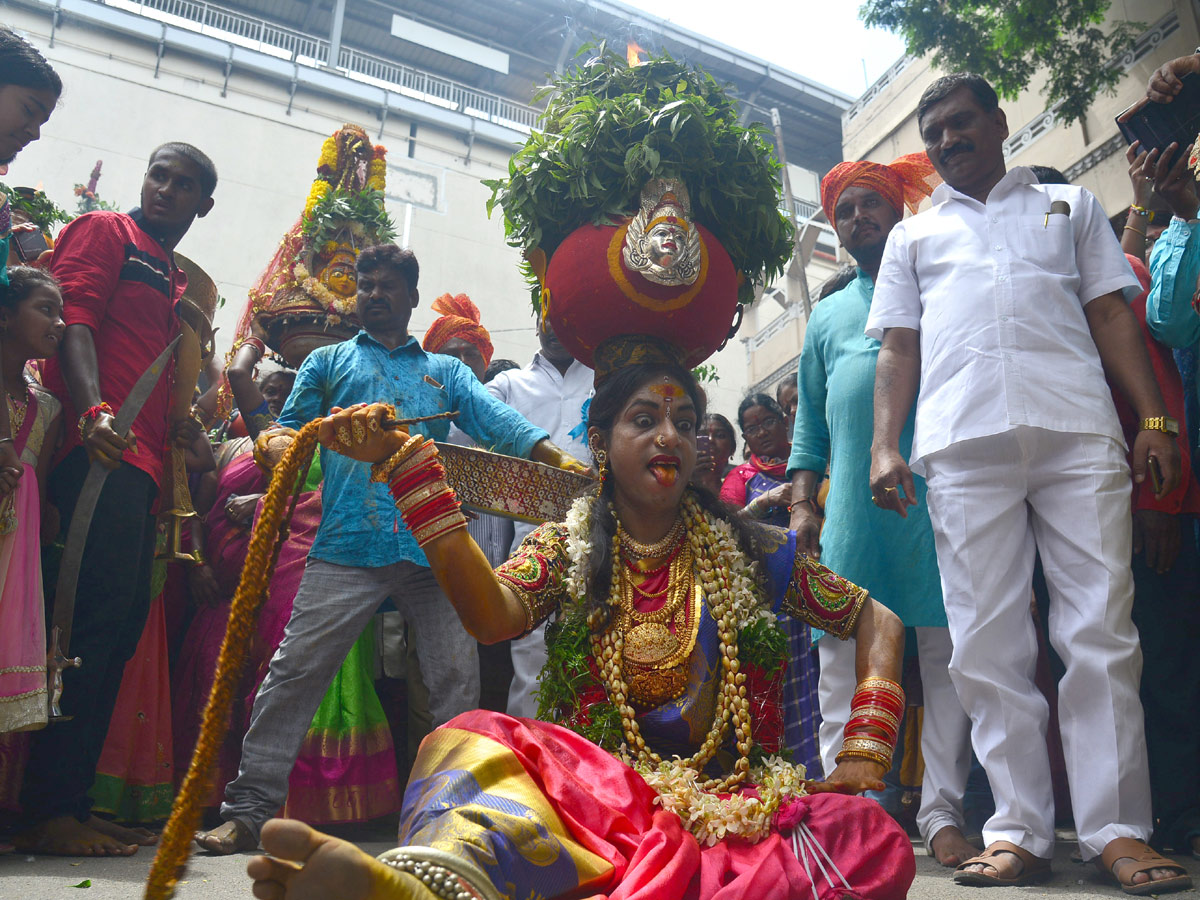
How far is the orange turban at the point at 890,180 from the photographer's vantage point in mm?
4297

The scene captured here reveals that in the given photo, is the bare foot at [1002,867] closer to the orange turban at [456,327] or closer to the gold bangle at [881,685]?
the gold bangle at [881,685]

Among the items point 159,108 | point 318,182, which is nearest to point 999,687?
point 318,182

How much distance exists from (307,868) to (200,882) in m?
1.44

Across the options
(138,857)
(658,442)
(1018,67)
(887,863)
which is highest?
(1018,67)

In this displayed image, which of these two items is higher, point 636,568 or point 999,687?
point 636,568

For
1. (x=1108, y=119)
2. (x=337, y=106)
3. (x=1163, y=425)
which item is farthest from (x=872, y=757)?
(x=337, y=106)

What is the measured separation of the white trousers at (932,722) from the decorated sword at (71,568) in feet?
8.45

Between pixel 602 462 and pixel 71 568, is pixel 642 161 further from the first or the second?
pixel 71 568

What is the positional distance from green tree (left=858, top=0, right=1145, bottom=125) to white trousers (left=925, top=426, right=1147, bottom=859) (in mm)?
8275

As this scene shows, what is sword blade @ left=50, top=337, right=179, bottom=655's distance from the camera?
3.26 metres

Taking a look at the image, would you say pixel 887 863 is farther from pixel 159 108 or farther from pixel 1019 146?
pixel 159 108

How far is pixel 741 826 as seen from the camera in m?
Result: 2.17

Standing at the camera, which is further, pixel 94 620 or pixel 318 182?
pixel 318 182

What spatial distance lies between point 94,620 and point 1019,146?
11976 millimetres
